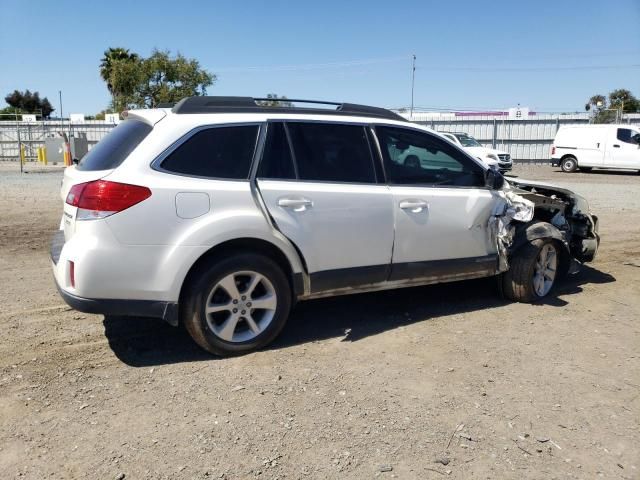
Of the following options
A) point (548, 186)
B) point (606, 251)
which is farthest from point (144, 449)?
point (606, 251)

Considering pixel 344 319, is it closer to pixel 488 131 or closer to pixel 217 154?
pixel 217 154

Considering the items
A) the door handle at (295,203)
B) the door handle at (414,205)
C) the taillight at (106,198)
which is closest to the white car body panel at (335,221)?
the door handle at (295,203)

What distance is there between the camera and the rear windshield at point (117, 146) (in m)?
3.75

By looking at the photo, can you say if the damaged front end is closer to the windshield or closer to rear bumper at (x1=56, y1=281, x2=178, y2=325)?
rear bumper at (x1=56, y1=281, x2=178, y2=325)

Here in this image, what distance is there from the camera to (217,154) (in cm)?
391

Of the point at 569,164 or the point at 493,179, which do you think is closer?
the point at 493,179

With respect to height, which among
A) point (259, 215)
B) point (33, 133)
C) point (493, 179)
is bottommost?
point (259, 215)

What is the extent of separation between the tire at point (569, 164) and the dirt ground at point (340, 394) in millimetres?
20683

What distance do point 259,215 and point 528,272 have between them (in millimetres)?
2821

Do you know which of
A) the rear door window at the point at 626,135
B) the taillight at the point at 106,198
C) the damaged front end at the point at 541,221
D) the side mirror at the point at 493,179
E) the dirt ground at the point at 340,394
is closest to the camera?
the dirt ground at the point at 340,394

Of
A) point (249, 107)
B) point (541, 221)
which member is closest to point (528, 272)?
point (541, 221)

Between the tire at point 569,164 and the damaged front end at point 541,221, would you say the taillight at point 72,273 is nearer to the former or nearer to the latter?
the damaged front end at point 541,221

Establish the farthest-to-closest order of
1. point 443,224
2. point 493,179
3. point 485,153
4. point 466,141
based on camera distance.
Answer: point 466,141 → point 485,153 → point 493,179 → point 443,224

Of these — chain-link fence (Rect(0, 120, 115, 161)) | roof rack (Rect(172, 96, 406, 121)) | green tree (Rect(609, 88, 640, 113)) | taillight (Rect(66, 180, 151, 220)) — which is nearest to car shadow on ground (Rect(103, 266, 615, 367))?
taillight (Rect(66, 180, 151, 220))
